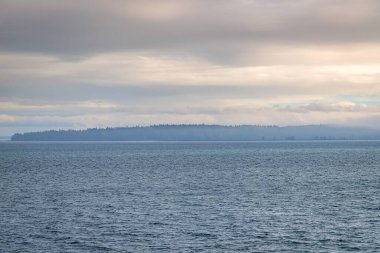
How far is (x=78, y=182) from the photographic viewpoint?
362 ft

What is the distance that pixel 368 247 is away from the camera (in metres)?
47.7

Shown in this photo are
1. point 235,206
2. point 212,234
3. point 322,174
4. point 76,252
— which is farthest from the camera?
point 322,174

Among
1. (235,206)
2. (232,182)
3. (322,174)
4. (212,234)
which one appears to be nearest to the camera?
(212,234)

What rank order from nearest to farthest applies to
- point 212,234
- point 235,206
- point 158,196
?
1. point 212,234
2. point 235,206
3. point 158,196

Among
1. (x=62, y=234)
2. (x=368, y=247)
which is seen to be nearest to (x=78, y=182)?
(x=62, y=234)

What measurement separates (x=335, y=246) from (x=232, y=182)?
59.4 metres

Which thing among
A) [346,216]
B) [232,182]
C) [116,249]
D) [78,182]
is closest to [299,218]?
[346,216]

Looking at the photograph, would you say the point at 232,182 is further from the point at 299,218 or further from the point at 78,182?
the point at 299,218

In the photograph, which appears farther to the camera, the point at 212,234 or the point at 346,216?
the point at 346,216

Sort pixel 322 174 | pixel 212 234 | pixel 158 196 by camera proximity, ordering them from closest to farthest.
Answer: pixel 212 234 < pixel 158 196 < pixel 322 174

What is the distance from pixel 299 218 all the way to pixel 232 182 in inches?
Result: 1798

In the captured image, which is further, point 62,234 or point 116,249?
point 62,234

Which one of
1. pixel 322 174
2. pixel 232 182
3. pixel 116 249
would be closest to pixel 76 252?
pixel 116 249

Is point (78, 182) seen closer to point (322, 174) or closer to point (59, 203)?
point (59, 203)
